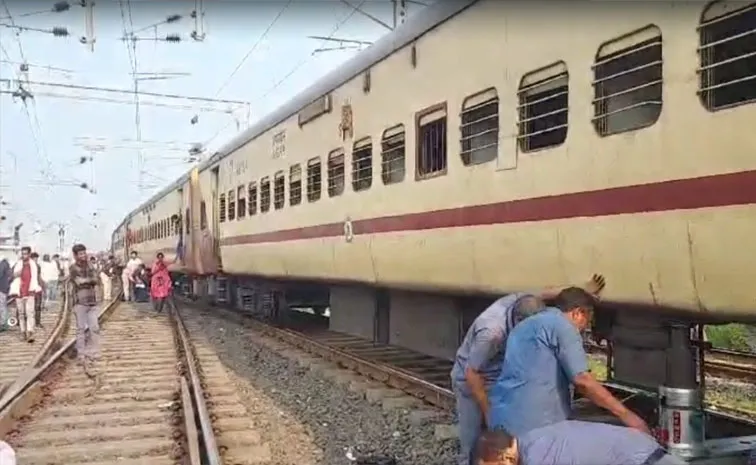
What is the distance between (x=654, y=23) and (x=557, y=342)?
198 cm

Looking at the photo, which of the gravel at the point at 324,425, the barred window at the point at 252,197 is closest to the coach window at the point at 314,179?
the gravel at the point at 324,425

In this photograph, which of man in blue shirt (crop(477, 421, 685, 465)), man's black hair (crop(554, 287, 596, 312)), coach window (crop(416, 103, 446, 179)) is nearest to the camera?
man in blue shirt (crop(477, 421, 685, 465))

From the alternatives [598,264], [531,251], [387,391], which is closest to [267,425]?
[387,391]

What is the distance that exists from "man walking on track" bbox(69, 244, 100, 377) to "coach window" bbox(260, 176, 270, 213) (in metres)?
4.17

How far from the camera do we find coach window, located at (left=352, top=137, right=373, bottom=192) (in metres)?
9.51

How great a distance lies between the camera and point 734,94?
4.50 metres

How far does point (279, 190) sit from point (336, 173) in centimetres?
302

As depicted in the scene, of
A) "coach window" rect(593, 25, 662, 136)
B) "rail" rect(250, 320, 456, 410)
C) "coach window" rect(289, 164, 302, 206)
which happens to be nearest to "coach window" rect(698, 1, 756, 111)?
"coach window" rect(593, 25, 662, 136)

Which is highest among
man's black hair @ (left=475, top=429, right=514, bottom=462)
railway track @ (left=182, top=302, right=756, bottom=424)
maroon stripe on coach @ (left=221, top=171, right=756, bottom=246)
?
maroon stripe on coach @ (left=221, top=171, right=756, bottom=246)

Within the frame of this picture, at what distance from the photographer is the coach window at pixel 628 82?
502 centimetres

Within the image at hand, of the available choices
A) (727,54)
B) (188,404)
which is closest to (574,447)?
(727,54)

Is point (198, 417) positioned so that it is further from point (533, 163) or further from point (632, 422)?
point (632, 422)

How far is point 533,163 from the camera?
20.3ft

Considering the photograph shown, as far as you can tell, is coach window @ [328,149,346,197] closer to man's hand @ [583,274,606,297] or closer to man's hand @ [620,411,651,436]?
man's hand @ [583,274,606,297]
